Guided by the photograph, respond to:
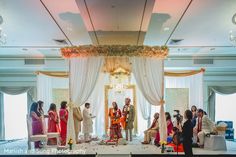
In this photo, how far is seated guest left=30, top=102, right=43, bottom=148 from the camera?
7.58m

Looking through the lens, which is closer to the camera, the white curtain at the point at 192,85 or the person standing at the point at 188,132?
the person standing at the point at 188,132

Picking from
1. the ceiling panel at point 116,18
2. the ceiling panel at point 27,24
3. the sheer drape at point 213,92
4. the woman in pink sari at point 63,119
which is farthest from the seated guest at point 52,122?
the sheer drape at point 213,92

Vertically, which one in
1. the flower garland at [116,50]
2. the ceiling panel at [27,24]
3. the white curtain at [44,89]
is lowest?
the white curtain at [44,89]

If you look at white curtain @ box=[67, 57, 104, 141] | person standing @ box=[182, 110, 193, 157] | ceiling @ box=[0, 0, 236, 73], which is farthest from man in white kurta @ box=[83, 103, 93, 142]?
person standing @ box=[182, 110, 193, 157]

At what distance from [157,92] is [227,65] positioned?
4.65 meters

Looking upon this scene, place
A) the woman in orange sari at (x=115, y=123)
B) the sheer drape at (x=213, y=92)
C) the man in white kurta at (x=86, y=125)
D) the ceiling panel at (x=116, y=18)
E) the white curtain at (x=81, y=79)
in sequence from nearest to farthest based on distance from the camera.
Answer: the ceiling panel at (x=116, y=18)
the white curtain at (x=81, y=79)
the man in white kurta at (x=86, y=125)
the woman in orange sari at (x=115, y=123)
the sheer drape at (x=213, y=92)

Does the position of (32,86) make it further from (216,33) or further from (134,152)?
(216,33)

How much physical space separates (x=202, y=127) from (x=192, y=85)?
11.0 feet

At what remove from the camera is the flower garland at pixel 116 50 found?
6.99 metres

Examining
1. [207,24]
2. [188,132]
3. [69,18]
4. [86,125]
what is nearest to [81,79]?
[69,18]

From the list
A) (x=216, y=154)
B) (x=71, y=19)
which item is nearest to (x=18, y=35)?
(x=71, y=19)

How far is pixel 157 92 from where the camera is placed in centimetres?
721

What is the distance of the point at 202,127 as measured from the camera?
25.5 ft

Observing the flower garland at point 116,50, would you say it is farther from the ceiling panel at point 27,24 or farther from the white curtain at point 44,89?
the white curtain at point 44,89
